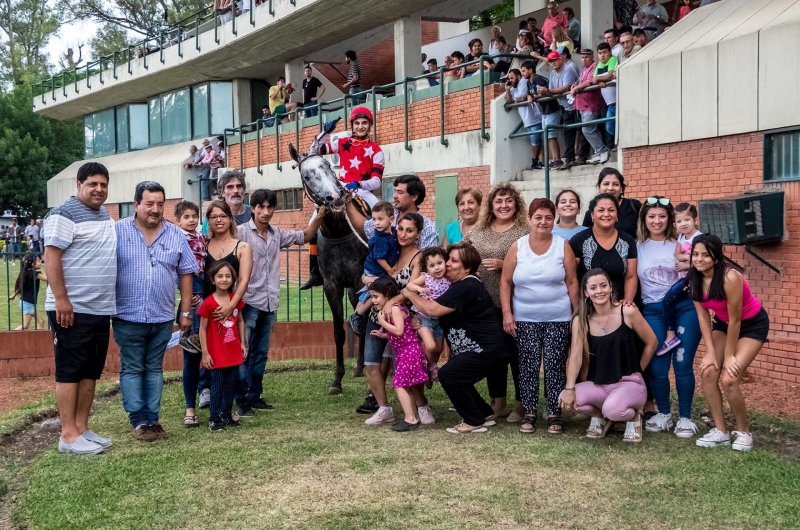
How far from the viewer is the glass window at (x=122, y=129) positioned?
3653cm

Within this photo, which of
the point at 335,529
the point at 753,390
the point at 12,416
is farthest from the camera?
the point at 753,390

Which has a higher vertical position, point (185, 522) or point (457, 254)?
point (457, 254)

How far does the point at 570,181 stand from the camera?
13.4 metres

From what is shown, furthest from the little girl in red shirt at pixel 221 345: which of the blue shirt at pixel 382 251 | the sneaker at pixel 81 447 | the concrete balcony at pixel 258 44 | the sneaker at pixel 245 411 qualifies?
the concrete balcony at pixel 258 44

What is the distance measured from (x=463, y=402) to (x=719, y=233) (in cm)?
410

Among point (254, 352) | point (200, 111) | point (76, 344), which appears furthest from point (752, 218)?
point (200, 111)

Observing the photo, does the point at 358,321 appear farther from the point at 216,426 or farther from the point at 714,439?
the point at 714,439

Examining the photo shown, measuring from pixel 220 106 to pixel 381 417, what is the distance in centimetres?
2513

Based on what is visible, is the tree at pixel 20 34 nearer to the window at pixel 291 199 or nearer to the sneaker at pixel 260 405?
the window at pixel 291 199

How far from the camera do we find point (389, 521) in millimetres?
4984

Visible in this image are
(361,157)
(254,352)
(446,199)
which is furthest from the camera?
(446,199)

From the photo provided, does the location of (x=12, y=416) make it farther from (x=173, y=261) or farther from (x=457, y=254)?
(x=457, y=254)

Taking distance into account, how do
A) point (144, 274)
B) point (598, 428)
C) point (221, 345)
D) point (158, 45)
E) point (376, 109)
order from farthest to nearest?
1. point (158, 45)
2. point (376, 109)
3. point (221, 345)
4. point (144, 274)
5. point (598, 428)

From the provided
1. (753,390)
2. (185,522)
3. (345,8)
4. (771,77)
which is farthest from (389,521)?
(345,8)
